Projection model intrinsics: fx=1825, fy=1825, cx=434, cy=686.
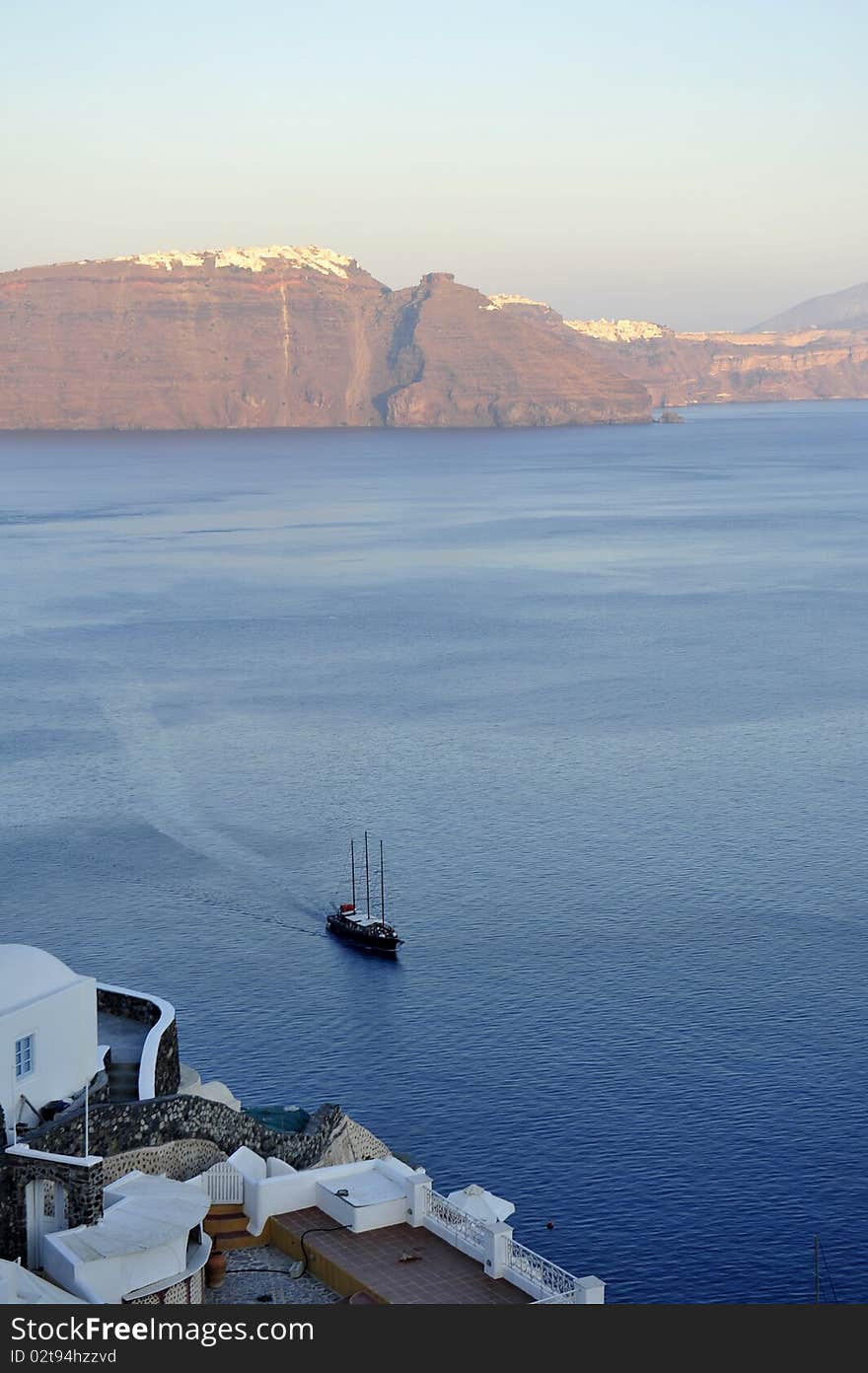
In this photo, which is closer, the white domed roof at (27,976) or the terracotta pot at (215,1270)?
the terracotta pot at (215,1270)

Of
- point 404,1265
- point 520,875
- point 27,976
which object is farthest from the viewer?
point 520,875

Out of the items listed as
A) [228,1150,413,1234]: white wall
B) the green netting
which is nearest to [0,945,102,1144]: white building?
[228,1150,413,1234]: white wall

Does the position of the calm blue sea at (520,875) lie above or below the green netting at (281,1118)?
below

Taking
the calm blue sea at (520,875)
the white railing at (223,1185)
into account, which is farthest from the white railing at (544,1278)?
the calm blue sea at (520,875)

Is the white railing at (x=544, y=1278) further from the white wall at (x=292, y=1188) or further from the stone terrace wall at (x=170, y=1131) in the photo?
the stone terrace wall at (x=170, y=1131)

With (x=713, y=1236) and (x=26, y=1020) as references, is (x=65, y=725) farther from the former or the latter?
(x=26, y=1020)

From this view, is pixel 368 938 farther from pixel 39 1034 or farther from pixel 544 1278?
pixel 544 1278

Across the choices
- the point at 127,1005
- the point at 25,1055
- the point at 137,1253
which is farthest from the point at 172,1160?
the point at 127,1005
